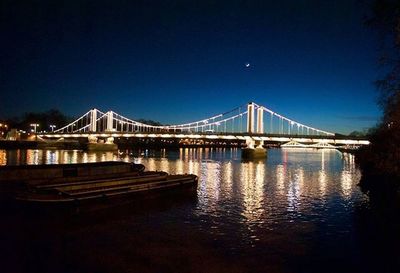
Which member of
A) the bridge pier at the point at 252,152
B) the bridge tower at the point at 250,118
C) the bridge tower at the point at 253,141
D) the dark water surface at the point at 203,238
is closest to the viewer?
the dark water surface at the point at 203,238

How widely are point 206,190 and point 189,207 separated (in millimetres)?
9111

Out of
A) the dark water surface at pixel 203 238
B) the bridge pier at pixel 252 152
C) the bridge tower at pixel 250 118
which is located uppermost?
the bridge tower at pixel 250 118

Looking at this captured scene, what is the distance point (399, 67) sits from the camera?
1255 centimetres

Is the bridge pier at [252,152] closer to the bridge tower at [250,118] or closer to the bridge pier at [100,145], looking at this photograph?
the bridge tower at [250,118]

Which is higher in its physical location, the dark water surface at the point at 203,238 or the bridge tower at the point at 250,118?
the bridge tower at the point at 250,118

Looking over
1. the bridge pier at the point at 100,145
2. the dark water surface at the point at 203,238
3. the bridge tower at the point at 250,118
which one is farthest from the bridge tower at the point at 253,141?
the dark water surface at the point at 203,238

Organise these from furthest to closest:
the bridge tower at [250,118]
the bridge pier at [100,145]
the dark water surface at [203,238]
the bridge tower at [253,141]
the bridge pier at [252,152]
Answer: the bridge pier at [100,145] < the bridge tower at [250,118] < the bridge tower at [253,141] < the bridge pier at [252,152] < the dark water surface at [203,238]

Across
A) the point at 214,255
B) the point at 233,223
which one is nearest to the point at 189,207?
the point at 233,223

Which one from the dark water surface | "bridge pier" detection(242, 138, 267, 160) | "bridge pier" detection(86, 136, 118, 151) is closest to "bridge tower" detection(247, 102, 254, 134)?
"bridge pier" detection(242, 138, 267, 160)

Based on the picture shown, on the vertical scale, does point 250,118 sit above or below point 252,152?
above

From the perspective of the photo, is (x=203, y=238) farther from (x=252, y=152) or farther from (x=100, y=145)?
(x=100, y=145)

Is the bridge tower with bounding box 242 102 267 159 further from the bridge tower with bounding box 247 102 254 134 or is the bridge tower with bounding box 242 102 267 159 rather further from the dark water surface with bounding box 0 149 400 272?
the dark water surface with bounding box 0 149 400 272

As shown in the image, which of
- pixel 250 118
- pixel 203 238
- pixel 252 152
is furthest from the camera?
pixel 250 118

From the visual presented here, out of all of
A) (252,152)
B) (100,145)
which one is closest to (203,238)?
(252,152)
